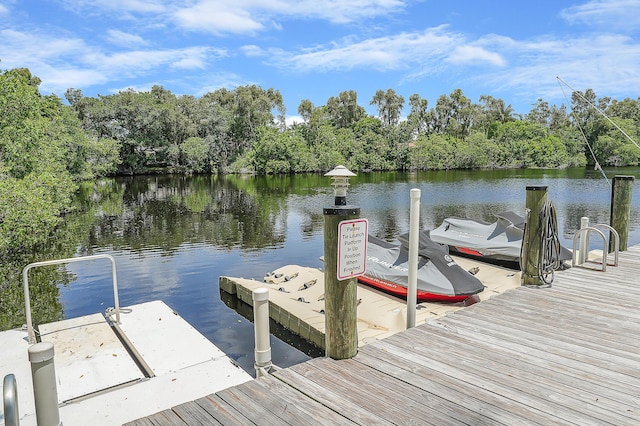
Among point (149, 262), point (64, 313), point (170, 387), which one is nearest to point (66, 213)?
point (149, 262)

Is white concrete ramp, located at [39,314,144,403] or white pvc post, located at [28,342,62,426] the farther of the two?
white concrete ramp, located at [39,314,144,403]

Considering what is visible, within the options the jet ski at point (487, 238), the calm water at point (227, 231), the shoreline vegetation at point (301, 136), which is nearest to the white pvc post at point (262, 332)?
the calm water at point (227, 231)

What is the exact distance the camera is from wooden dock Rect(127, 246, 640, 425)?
8.66 feet

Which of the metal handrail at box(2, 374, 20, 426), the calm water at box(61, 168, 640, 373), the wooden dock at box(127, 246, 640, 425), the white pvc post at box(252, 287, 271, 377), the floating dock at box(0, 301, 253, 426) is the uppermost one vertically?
the metal handrail at box(2, 374, 20, 426)

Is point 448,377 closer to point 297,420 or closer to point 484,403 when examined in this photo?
point 484,403

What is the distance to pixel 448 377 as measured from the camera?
3131mm

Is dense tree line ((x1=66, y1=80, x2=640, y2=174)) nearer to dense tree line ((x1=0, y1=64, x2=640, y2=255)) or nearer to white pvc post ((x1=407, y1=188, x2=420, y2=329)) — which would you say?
dense tree line ((x1=0, y1=64, x2=640, y2=255))

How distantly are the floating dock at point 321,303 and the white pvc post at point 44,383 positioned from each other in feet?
14.7

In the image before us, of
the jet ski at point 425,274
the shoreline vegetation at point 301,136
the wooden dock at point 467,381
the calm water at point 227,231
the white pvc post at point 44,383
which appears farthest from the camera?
the shoreline vegetation at point 301,136

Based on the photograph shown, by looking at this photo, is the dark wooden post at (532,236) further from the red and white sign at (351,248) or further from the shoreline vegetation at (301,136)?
the shoreline vegetation at (301,136)

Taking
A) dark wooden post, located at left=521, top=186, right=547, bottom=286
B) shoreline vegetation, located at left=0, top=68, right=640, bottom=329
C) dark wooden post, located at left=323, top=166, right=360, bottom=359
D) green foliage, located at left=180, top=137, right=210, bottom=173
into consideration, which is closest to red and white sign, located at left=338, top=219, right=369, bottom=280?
dark wooden post, located at left=323, top=166, right=360, bottom=359

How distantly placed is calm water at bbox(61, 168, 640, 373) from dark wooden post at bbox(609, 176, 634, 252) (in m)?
6.22

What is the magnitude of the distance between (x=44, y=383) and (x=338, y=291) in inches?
75.9

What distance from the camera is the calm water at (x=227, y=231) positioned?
10.8m
